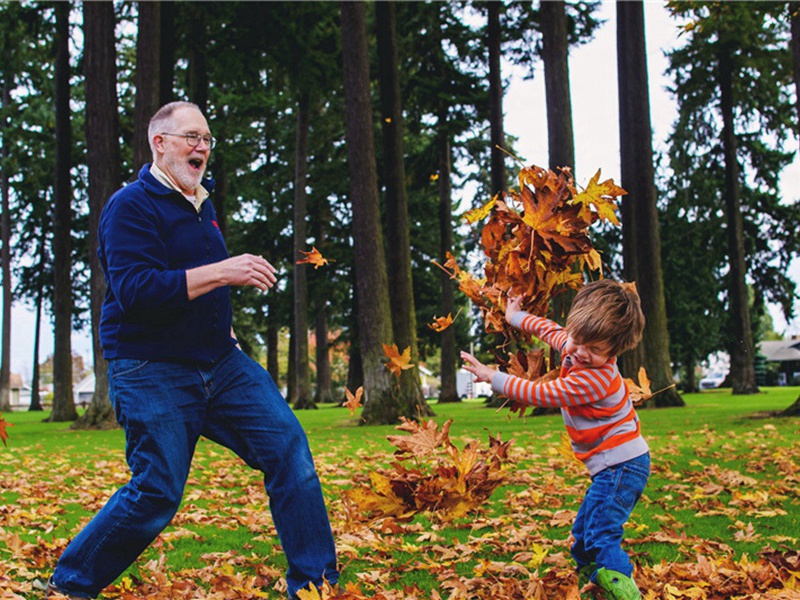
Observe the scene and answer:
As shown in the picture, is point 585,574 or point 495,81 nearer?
point 585,574

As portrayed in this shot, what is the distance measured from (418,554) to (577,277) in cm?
187

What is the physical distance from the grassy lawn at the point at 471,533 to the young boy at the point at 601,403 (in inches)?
13.2

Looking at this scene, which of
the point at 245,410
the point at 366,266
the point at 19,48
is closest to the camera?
the point at 245,410

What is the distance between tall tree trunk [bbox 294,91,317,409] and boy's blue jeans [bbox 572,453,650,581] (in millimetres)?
24930

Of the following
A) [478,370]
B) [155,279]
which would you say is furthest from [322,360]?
[155,279]

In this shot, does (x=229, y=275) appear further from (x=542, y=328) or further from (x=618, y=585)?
(x=618, y=585)

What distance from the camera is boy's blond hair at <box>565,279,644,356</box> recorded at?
3.49m

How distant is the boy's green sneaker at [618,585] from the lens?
132 inches

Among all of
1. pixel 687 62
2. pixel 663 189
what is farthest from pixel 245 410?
pixel 663 189

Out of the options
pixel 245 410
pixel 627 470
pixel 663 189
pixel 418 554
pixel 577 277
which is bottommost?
pixel 418 554

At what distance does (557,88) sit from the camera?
16.8m

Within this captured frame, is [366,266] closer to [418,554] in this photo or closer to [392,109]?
[392,109]

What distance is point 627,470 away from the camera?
11.7ft

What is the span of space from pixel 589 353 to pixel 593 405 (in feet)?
0.75
